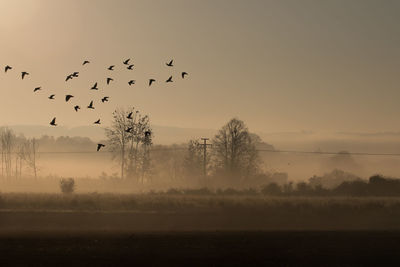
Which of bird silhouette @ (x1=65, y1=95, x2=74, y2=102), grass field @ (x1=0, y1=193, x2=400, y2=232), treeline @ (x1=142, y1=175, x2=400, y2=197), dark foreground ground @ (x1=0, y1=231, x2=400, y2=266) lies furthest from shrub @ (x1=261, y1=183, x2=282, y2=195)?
bird silhouette @ (x1=65, y1=95, x2=74, y2=102)

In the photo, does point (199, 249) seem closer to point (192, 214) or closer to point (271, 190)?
point (192, 214)

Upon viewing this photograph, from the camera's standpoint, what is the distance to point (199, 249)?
3197 centimetres

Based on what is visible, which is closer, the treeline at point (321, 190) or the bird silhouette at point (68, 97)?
the bird silhouette at point (68, 97)

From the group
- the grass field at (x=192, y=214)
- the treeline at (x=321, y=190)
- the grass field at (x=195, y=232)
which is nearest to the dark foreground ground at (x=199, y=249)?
the grass field at (x=195, y=232)

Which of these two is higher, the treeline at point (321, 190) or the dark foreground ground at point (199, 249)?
the treeline at point (321, 190)

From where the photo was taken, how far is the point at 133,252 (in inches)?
1201

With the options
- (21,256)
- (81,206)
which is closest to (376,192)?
(81,206)

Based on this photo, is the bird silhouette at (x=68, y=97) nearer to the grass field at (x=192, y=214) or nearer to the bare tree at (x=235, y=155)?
the grass field at (x=192, y=214)

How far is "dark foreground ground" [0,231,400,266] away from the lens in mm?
27281

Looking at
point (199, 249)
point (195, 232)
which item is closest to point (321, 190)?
point (195, 232)

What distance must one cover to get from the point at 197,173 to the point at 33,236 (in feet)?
232

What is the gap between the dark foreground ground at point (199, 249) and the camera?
27.3 metres

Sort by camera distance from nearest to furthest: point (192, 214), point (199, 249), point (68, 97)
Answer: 1. point (199, 249)
2. point (68, 97)
3. point (192, 214)

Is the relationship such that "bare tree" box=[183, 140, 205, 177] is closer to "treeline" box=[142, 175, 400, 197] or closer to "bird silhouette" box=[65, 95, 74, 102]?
"treeline" box=[142, 175, 400, 197]
